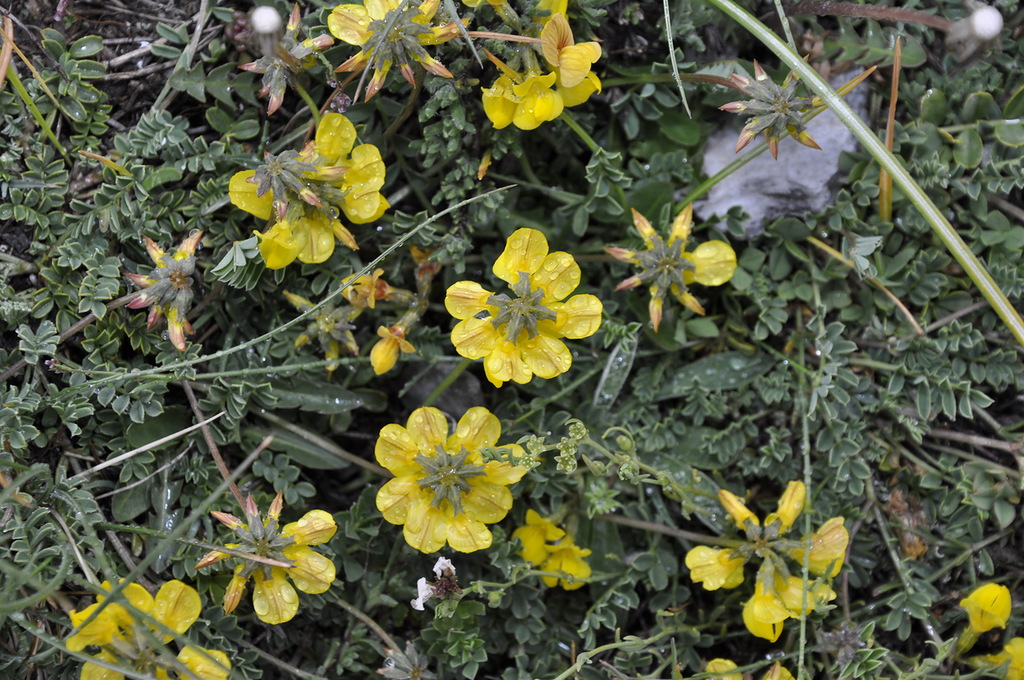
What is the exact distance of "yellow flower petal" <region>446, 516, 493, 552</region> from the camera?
8.77 feet

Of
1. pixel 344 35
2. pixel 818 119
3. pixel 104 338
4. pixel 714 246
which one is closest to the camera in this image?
pixel 344 35

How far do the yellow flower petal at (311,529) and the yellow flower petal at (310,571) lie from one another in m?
0.04

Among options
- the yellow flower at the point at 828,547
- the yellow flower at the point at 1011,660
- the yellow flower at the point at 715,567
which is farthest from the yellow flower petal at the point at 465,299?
the yellow flower at the point at 1011,660

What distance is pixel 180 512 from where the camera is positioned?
288cm

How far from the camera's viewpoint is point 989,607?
112 inches

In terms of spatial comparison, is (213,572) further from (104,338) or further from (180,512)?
(104,338)

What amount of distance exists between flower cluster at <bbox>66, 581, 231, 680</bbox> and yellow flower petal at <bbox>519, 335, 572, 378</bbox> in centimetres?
131

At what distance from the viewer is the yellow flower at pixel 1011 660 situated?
2.88 metres

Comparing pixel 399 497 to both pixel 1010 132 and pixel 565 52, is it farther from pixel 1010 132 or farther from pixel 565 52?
pixel 1010 132

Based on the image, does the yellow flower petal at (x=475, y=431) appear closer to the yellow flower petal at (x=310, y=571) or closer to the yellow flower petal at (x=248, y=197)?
the yellow flower petal at (x=310, y=571)

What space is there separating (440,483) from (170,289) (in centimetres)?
111

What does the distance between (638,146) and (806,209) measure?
0.72 metres

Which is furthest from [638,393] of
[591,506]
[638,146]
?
[638,146]

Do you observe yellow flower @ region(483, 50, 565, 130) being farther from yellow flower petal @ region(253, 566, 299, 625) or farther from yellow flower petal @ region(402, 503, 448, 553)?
yellow flower petal @ region(253, 566, 299, 625)
